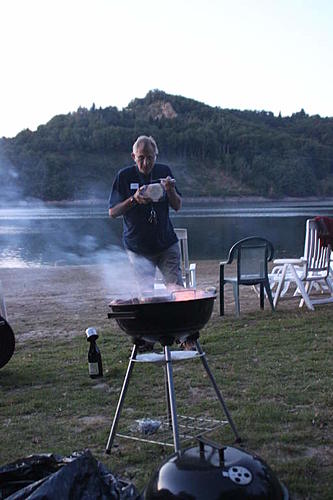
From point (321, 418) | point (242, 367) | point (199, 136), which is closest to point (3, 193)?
point (242, 367)

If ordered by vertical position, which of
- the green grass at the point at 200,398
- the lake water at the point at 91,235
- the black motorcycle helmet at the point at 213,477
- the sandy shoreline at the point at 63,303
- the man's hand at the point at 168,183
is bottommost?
the lake water at the point at 91,235

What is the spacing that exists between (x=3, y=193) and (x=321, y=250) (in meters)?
12.1

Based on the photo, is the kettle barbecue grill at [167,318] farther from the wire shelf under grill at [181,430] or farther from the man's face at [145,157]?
the man's face at [145,157]

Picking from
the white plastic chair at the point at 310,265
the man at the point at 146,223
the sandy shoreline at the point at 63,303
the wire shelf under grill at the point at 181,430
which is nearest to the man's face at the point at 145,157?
the man at the point at 146,223

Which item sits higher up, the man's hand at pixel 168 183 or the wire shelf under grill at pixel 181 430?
the man's hand at pixel 168 183

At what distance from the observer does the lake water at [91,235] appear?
25.7 m

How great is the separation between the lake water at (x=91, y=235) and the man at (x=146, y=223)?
17.9 m

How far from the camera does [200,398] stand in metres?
4.09

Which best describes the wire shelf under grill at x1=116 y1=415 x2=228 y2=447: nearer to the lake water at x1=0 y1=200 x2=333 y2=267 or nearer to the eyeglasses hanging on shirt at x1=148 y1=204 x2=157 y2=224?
the eyeglasses hanging on shirt at x1=148 y1=204 x2=157 y2=224

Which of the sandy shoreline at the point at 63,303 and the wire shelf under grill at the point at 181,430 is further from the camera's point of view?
the sandy shoreline at the point at 63,303

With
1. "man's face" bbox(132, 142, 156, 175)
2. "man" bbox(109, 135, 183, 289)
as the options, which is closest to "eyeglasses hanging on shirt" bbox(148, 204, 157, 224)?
"man" bbox(109, 135, 183, 289)

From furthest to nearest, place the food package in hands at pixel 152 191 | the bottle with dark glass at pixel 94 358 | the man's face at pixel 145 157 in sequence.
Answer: the bottle with dark glass at pixel 94 358 → the man's face at pixel 145 157 → the food package in hands at pixel 152 191

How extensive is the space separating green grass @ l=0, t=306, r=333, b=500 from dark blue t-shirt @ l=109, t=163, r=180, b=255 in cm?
105

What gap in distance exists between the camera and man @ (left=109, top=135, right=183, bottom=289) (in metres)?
4.29
